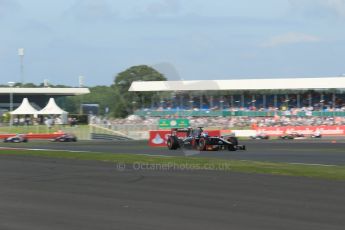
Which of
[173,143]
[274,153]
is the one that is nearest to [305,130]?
[173,143]

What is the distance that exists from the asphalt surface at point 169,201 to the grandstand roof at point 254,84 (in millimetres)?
53850

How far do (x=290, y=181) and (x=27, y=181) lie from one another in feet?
21.3

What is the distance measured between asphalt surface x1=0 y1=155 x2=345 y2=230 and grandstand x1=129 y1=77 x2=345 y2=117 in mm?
51093

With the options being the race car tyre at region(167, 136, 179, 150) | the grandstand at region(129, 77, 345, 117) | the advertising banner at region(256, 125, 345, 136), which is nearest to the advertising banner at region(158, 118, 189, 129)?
the advertising banner at region(256, 125, 345, 136)

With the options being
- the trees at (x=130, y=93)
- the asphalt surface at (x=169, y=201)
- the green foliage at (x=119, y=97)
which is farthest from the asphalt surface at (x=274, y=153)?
the green foliage at (x=119, y=97)

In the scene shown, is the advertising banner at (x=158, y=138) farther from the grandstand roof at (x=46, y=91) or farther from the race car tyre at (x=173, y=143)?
the grandstand roof at (x=46, y=91)

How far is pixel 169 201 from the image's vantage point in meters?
10.8

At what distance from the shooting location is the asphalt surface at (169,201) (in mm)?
8562

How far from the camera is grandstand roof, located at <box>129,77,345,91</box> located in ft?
221

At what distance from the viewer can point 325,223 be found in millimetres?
8453

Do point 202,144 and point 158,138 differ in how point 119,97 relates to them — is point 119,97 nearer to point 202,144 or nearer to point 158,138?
point 158,138

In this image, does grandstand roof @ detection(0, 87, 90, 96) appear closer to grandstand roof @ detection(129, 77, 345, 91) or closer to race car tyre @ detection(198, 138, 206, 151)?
grandstand roof @ detection(129, 77, 345, 91)

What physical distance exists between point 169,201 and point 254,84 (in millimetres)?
61632

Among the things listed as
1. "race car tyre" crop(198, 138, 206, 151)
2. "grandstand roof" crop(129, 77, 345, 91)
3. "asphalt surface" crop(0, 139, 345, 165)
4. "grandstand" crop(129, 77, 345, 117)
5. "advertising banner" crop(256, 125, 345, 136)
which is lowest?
"asphalt surface" crop(0, 139, 345, 165)
